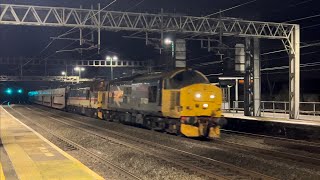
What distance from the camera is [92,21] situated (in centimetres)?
2680

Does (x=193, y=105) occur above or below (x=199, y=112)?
above

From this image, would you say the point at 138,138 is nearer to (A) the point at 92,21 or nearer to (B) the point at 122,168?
(B) the point at 122,168

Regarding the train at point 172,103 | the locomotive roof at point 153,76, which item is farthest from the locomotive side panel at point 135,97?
the locomotive roof at point 153,76

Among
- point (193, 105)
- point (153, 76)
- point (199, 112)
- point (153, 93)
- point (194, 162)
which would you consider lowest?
point (194, 162)

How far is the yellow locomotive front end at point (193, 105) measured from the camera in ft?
61.4

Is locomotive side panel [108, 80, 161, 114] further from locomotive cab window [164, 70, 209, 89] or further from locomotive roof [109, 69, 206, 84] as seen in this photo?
locomotive cab window [164, 70, 209, 89]

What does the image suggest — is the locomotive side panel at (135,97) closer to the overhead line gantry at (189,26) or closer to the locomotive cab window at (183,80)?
the locomotive cab window at (183,80)

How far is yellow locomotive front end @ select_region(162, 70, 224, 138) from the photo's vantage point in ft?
61.4

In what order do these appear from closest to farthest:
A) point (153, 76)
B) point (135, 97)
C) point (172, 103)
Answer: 1. point (172, 103)
2. point (153, 76)
3. point (135, 97)

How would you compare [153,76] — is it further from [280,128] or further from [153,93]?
[280,128]

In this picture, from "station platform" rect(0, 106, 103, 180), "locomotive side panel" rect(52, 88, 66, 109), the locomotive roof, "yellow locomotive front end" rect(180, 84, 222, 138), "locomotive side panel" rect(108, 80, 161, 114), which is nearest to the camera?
"station platform" rect(0, 106, 103, 180)

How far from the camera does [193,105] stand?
18797mm

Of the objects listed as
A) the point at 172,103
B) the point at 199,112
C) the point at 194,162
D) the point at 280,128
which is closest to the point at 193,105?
the point at 199,112

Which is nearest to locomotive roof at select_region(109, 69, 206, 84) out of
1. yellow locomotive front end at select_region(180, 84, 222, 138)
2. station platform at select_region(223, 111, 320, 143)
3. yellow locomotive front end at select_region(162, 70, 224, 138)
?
yellow locomotive front end at select_region(162, 70, 224, 138)
